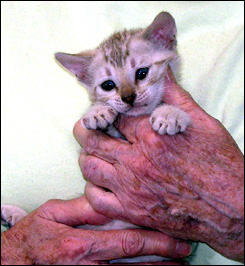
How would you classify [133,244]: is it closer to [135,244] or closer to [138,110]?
[135,244]

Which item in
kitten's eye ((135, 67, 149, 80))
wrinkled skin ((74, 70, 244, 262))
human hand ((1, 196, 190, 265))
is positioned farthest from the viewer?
kitten's eye ((135, 67, 149, 80))

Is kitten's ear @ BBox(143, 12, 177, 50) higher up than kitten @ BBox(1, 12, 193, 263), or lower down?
higher up

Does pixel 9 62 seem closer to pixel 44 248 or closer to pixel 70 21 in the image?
pixel 70 21

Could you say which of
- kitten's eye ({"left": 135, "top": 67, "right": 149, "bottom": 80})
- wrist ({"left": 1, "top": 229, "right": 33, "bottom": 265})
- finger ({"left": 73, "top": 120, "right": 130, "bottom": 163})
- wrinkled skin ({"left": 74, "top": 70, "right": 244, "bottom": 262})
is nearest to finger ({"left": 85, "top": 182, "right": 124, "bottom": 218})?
wrinkled skin ({"left": 74, "top": 70, "right": 244, "bottom": 262})

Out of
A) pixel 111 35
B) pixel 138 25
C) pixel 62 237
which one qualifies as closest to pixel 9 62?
pixel 111 35

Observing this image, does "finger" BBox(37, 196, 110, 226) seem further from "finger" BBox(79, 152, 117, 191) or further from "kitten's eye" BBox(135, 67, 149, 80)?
"kitten's eye" BBox(135, 67, 149, 80)

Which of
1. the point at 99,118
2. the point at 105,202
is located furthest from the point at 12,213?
the point at 99,118

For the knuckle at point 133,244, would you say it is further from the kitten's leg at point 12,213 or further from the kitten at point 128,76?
the kitten's leg at point 12,213

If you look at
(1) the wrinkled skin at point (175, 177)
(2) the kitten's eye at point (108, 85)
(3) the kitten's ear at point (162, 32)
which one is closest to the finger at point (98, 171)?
(1) the wrinkled skin at point (175, 177)
